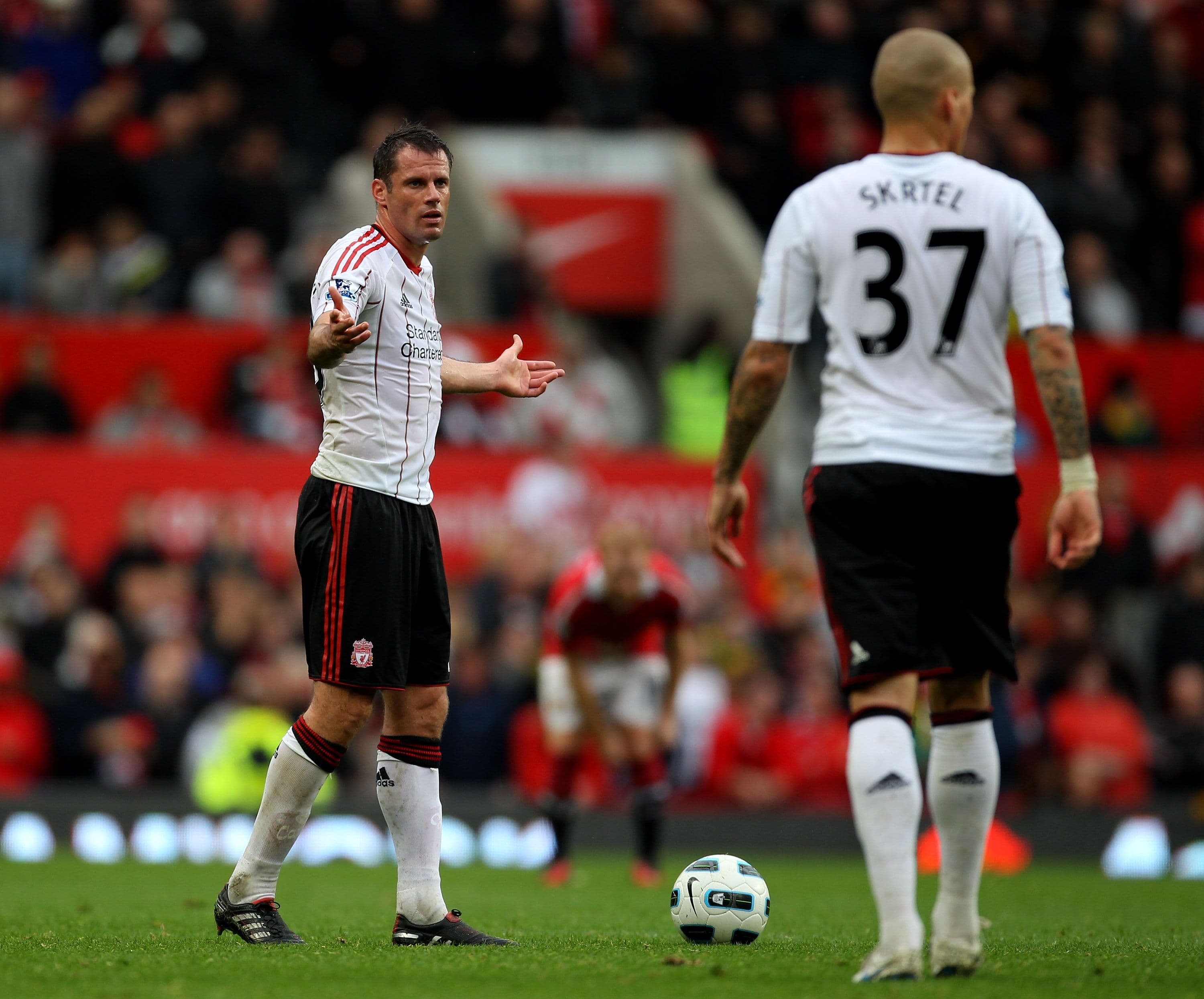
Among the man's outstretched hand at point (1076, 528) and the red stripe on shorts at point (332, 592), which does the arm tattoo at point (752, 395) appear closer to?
the man's outstretched hand at point (1076, 528)

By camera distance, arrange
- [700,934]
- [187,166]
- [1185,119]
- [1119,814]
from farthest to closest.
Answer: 1. [1185,119]
2. [187,166]
3. [1119,814]
4. [700,934]

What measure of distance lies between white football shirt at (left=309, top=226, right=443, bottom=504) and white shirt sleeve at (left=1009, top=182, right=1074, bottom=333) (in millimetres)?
1911

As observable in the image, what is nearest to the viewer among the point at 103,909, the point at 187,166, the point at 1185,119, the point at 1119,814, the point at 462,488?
the point at 103,909

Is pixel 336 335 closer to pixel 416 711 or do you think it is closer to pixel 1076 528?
pixel 416 711

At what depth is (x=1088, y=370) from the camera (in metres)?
17.8

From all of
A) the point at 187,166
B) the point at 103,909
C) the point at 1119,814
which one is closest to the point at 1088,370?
the point at 1119,814

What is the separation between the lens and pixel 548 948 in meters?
6.08

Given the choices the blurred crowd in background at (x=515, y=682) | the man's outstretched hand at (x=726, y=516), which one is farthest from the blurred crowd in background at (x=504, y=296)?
the man's outstretched hand at (x=726, y=516)

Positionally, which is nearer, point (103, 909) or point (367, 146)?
point (103, 909)

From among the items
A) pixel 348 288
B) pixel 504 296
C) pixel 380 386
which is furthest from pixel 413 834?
pixel 504 296

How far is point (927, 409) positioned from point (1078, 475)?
1.47 ft

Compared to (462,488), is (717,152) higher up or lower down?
higher up

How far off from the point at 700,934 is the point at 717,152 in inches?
566

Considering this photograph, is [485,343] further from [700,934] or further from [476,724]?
[700,934]
